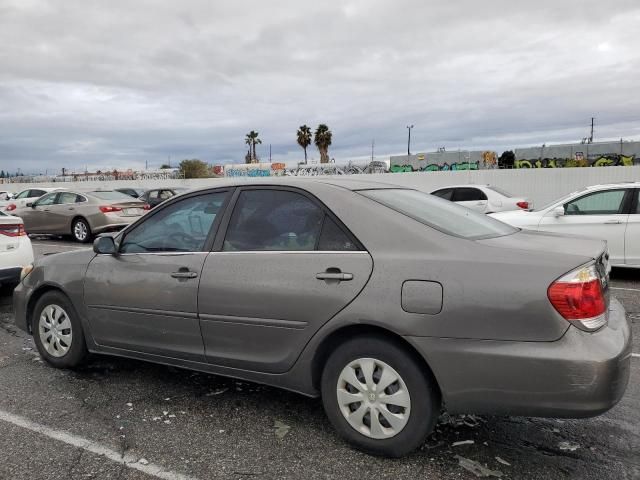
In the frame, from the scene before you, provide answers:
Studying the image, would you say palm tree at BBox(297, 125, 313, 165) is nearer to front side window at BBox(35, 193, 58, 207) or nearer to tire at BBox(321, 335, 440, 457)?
front side window at BBox(35, 193, 58, 207)

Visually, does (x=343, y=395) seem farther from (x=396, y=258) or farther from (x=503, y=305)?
(x=503, y=305)

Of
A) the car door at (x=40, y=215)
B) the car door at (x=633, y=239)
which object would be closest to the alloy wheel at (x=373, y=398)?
the car door at (x=633, y=239)

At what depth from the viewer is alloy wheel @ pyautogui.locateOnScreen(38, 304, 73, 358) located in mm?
4297

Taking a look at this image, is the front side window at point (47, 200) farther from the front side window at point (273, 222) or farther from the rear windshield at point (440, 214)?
the rear windshield at point (440, 214)

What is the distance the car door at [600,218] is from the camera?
795cm

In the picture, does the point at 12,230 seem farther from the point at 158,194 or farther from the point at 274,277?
the point at 158,194

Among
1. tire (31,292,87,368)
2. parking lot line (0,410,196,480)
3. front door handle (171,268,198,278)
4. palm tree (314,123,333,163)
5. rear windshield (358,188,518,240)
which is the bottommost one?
parking lot line (0,410,196,480)

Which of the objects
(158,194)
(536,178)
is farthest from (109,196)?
(536,178)

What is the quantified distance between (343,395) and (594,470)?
1.35 meters

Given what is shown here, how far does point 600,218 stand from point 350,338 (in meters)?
6.64

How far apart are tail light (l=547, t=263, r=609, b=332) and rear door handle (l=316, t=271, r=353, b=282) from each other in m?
1.01

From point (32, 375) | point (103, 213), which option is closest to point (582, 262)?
point (32, 375)

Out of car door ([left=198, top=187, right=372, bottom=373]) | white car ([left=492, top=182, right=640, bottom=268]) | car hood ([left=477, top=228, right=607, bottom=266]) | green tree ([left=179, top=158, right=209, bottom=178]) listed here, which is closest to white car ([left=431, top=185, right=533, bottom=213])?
white car ([left=492, top=182, right=640, bottom=268])

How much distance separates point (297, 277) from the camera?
3.10 meters
